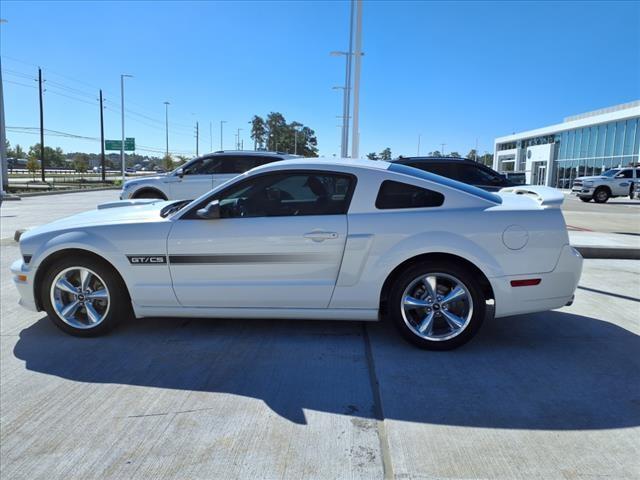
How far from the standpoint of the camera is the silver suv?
11.9 meters

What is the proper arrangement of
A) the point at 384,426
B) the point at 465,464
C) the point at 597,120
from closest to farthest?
the point at 465,464 < the point at 384,426 < the point at 597,120

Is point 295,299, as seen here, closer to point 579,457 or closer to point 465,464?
point 465,464

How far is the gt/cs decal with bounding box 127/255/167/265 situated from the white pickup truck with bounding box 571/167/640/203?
26.1 metres

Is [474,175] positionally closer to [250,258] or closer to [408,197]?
[408,197]

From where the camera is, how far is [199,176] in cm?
1201

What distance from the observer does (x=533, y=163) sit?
55250 millimetres

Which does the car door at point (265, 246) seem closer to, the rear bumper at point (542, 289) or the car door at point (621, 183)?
the rear bumper at point (542, 289)

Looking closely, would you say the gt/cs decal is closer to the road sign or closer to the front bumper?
the front bumper

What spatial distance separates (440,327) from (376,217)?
42.4 inches

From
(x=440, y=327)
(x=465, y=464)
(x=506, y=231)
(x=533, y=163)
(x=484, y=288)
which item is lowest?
(x=465, y=464)

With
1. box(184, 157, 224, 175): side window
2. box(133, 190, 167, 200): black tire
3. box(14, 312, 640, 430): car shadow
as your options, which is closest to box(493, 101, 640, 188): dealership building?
box(184, 157, 224, 175): side window

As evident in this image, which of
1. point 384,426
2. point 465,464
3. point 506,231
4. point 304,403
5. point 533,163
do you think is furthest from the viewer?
point 533,163

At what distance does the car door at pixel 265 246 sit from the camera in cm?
407

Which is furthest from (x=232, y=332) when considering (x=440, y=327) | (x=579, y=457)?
(x=579, y=457)
